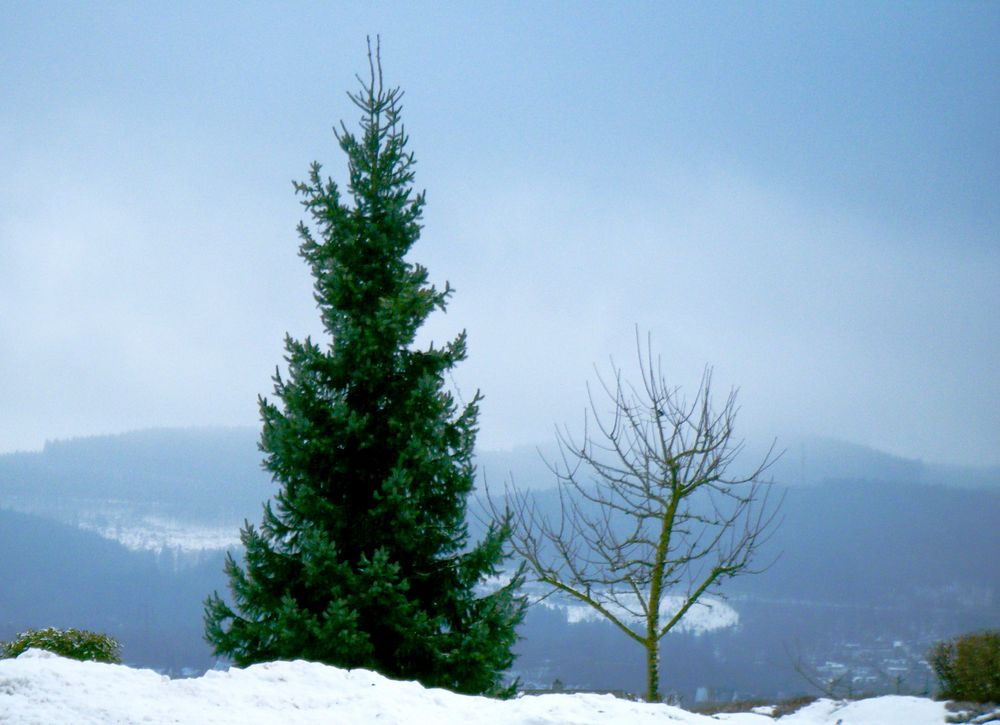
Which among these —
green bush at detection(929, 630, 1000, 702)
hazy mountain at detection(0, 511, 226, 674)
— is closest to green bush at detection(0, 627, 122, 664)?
green bush at detection(929, 630, 1000, 702)

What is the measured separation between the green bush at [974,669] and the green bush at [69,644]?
12.8 metres

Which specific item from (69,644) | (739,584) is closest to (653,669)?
(69,644)

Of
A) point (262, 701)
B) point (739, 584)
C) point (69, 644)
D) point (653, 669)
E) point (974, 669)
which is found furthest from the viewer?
point (739, 584)

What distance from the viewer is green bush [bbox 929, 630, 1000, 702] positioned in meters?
A: 11.7

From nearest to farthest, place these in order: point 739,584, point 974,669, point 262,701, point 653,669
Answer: point 262,701 → point 653,669 → point 974,669 → point 739,584

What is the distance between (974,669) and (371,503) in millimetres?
10151

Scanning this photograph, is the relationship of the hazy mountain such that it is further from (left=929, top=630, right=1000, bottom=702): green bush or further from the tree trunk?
the tree trunk

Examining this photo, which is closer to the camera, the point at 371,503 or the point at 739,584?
the point at 371,503

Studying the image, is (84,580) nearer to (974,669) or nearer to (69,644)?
(69,644)

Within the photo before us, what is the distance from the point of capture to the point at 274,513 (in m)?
9.13

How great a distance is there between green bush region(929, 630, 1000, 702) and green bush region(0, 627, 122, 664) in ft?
42.0

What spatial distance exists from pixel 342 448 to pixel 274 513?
114cm

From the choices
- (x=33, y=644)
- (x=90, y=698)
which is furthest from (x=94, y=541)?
(x=90, y=698)

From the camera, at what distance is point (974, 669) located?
39.4 feet
